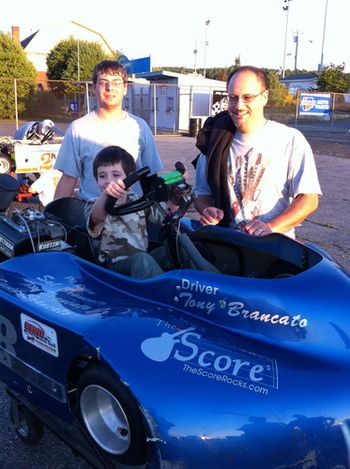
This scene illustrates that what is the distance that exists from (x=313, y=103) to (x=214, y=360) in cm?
2547

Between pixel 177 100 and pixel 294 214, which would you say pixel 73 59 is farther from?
pixel 294 214

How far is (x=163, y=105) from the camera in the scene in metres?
27.2

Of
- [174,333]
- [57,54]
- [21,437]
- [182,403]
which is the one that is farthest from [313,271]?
[57,54]

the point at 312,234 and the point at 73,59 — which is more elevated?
the point at 73,59

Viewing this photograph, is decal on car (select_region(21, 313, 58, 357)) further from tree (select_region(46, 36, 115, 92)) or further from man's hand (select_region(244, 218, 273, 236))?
tree (select_region(46, 36, 115, 92))

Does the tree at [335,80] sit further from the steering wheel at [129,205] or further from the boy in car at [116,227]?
the steering wheel at [129,205]

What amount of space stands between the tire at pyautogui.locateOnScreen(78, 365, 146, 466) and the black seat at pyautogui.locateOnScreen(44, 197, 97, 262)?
1.01 m

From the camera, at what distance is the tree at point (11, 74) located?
105 ft

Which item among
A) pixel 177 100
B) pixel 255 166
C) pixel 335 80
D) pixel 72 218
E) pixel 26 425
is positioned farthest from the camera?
pixel 335 80

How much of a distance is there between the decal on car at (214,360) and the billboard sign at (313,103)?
970 inches

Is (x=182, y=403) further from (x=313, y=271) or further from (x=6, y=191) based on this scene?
(x=6, y=191)

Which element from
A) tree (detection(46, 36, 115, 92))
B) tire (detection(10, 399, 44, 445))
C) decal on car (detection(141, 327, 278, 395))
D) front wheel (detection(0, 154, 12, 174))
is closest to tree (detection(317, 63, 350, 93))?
tree (detection(46, 36, 115, 92))

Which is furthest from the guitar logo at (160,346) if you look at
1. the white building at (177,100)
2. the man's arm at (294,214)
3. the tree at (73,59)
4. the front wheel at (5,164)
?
the tree at (73,59)

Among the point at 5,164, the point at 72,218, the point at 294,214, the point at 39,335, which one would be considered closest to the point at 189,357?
the point at 39,335
